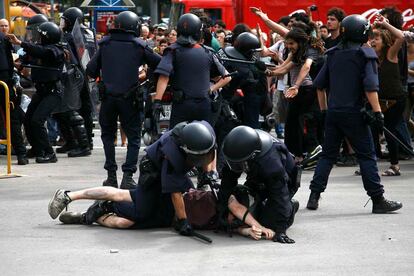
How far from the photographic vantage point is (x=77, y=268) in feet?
23.6

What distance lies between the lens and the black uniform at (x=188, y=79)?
10555mm

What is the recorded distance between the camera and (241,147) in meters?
7.82

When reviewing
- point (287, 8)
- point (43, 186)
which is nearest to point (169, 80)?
point (43, 186)

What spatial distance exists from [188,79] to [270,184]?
276 cm

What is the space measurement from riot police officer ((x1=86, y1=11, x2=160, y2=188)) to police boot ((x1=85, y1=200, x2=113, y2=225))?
198 centimetres

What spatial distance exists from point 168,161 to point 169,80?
2.73m

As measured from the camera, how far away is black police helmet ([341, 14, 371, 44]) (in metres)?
9.48

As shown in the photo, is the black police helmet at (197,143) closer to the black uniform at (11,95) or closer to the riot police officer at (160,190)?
the riot police officer at (160,190)

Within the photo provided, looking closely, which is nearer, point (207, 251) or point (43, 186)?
point (207, 251)

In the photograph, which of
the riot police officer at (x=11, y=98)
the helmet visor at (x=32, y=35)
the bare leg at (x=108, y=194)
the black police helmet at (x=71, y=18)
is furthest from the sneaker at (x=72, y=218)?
the black police helmet at (x=71, y=18)

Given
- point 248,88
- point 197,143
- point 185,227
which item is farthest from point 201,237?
point 248,88

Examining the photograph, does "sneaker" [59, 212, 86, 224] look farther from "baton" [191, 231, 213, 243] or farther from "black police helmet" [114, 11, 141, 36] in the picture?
"black police helmet" [114, 11, 141, 36]

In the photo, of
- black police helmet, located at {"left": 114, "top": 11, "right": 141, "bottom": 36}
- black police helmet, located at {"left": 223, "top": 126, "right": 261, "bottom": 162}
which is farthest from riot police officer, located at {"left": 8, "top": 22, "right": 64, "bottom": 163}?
black police helmet, located at {"left": 223, "top": 126, "right": 261, "bottom": 162}

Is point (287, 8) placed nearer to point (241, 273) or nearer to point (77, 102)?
point (77, 102)
